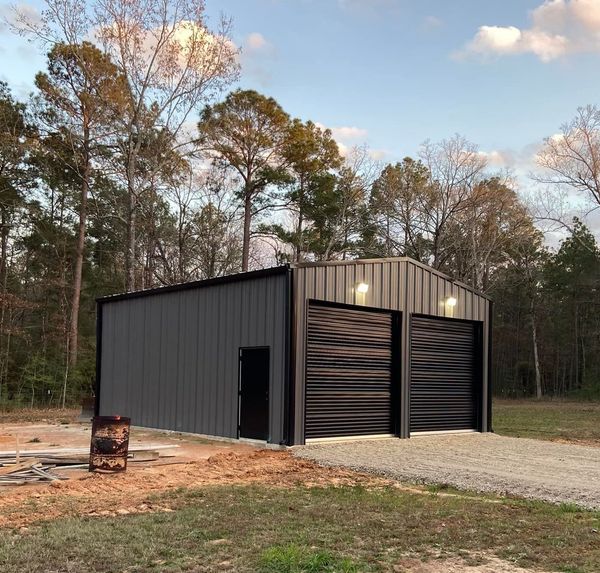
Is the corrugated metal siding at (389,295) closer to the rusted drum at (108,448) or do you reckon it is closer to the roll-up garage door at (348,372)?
the roll-up garage door at (348,372)

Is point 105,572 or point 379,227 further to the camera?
point 379,227

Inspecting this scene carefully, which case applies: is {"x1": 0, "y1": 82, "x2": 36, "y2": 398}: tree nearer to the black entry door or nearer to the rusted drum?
the black entry door

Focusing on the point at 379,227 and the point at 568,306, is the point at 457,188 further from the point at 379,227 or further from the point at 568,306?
the point at 568,306

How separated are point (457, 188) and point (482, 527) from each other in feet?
84.3

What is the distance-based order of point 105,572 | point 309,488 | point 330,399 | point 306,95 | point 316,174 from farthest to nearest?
point 316,174 < point 306,95 < point 330,399 < point 309,488 < point 105,572

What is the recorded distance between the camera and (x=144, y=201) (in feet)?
81.9

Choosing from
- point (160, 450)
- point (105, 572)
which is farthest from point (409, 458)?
point (105, 572)

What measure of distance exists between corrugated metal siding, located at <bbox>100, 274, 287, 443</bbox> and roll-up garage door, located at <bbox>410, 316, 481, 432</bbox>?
Result: 3351 millimetres

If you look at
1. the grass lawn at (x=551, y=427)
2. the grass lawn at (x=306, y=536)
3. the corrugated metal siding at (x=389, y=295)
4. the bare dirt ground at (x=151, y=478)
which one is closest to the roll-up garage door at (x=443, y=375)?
the corrugated metal siding at (x=389, y=295)

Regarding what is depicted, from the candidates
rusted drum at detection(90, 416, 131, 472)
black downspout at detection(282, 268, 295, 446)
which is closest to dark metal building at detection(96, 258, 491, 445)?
black downspout at detection(282, 268, 295, 446)

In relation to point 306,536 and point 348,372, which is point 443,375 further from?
point 306,536

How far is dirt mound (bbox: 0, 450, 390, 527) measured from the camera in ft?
19.5

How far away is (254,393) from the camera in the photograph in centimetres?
1154

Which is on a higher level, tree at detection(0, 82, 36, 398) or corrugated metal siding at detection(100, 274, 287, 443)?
tree at detection(0, 82, 36, 398)
